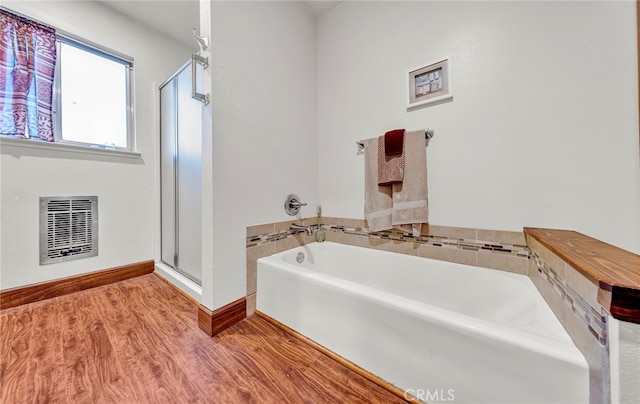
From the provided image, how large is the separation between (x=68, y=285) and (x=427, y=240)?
2.73m

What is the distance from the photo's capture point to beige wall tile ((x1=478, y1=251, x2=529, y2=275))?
114 centimetres

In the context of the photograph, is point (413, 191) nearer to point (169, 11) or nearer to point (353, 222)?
point (353, 222)

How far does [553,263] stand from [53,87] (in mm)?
3273

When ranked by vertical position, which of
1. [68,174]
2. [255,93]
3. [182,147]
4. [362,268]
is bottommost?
[362,268]

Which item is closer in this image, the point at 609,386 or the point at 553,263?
the point at 609,386

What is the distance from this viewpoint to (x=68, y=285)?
164 centimetres

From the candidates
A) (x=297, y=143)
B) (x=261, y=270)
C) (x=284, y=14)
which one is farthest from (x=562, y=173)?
(x=284, y=14)

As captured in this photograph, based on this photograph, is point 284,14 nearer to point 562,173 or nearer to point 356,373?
point 562,173

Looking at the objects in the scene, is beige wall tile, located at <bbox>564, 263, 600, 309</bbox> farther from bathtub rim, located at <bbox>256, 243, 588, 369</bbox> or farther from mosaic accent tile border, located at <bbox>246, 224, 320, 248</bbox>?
mosaic accent tile border, located at <bbox>246, 224, 320, 248</bbox>

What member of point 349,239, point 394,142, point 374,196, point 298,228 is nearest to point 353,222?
point 349,239

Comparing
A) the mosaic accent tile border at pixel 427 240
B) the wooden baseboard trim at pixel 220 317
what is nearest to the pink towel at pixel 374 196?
the mosaic accent tile border at pixel 427 240

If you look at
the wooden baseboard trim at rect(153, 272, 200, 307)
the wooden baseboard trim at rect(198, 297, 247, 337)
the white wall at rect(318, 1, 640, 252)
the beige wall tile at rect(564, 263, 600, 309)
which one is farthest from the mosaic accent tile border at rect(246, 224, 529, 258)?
the wooden baseboard trim at rect(153, 272, 200, 307)

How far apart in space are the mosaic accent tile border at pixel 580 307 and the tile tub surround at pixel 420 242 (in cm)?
26

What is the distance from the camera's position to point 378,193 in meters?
1.59
